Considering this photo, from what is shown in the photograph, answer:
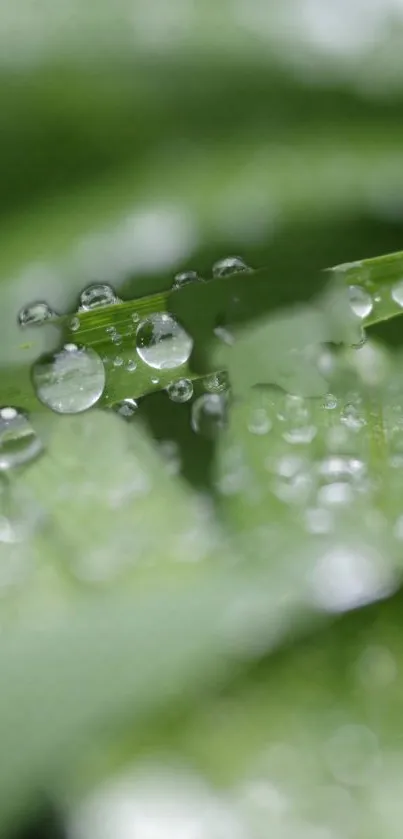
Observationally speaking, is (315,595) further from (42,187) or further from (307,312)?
(42,187)

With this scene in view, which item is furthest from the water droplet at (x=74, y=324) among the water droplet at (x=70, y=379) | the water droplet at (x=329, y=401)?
the water droplet at (x=329, y=401)

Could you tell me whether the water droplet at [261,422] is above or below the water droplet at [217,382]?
below

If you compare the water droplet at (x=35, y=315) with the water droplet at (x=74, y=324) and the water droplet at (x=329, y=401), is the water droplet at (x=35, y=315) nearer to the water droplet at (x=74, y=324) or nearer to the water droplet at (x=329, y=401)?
the water droplet at (x=74, y=324)

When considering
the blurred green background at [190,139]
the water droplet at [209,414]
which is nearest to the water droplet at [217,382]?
the water droplet at [209,414]

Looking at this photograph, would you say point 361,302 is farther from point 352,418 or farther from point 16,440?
point 16,440

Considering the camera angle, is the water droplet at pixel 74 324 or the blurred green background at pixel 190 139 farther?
the blurred green background at pixel 190 139

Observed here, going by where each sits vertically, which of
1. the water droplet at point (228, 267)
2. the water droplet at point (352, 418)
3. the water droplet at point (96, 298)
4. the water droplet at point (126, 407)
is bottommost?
the water droplet at point (352, 418)

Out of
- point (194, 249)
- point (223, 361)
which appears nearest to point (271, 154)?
point (194, 249)
